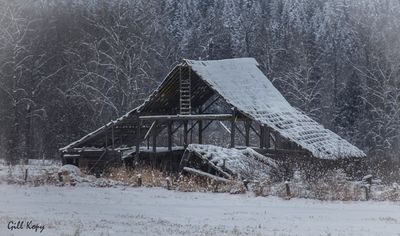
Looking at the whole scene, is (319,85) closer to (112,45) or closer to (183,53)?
(183,53)

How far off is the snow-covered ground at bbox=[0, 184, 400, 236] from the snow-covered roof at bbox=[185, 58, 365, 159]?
28.7 feet

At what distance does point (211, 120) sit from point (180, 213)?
16.9 m

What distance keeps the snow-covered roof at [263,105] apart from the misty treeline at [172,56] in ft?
19.6

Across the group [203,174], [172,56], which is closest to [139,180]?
[203,174]

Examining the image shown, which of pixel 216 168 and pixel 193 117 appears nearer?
pixel 216 168

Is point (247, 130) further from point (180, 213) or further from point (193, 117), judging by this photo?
point (180, 213)

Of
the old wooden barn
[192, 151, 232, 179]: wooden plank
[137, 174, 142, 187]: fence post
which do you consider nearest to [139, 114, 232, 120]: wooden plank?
the old wooden barn

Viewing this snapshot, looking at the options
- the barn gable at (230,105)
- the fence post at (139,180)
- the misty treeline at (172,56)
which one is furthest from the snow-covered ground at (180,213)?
the misty treeline at (172,56)

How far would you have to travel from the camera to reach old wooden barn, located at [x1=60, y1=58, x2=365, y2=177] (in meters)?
29.7

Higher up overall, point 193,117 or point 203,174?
point 193,117

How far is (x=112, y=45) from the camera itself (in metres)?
47.3

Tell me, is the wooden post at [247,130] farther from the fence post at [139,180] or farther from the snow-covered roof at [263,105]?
the fence post at [139,180]

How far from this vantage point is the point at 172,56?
68.6m

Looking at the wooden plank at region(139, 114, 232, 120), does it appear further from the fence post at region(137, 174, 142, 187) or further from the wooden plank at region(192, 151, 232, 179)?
the fence post at region(137, 174, 142, 187)
